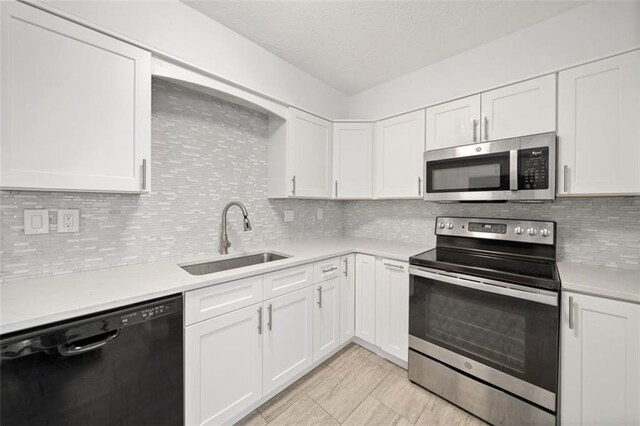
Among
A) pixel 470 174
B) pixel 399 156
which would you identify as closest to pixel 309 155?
pixel 399 156

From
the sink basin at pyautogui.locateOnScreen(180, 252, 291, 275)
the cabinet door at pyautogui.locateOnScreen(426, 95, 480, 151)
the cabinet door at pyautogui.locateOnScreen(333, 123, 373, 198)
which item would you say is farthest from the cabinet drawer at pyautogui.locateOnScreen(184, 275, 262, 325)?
the cabinet door at pyautogui.locateOnScreen(426, 95, 480, 151)

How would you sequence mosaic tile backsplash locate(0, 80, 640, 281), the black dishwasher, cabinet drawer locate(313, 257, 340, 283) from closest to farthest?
the black dishwasher < mosaic tile backsplash locate(0, 80, 640, 281) < cabinet drawer locate(313, 257, 340, 283)

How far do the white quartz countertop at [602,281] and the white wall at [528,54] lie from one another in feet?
4.05

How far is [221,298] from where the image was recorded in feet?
4.29

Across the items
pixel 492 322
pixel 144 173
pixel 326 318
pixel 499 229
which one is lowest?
pixel 326 318

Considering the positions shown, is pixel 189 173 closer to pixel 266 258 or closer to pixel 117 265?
pixel 117 265

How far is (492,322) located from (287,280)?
50.2 inches

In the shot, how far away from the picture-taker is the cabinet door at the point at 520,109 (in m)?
1.52

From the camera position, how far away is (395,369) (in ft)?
6.43

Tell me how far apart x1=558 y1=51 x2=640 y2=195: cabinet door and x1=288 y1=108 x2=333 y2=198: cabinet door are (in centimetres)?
170

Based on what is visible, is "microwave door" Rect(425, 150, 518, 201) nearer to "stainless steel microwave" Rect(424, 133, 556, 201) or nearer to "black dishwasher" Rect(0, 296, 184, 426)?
"stainless steel microwave" Rect(424, 133, 556, 201)

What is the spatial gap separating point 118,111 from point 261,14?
1.13 m

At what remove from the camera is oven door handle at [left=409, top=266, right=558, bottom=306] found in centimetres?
125

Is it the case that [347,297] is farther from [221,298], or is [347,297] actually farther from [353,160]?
[353,160]
